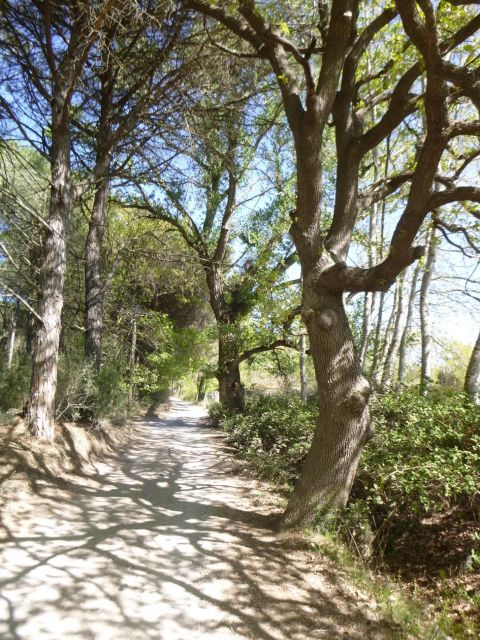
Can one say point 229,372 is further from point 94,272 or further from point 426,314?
point 426,314

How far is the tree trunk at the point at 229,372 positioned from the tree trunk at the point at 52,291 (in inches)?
286

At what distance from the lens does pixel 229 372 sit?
1541 cm

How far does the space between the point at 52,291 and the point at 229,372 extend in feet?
28.7

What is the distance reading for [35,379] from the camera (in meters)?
7.32

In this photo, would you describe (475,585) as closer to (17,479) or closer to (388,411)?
(388,411)

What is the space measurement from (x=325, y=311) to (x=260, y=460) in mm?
4778

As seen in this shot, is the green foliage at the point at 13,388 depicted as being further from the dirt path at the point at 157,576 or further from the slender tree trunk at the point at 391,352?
the slender tree trunk at the point at 391,352

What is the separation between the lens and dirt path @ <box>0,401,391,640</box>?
3.17m

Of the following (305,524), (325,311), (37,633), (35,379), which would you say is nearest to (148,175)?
(35,379)

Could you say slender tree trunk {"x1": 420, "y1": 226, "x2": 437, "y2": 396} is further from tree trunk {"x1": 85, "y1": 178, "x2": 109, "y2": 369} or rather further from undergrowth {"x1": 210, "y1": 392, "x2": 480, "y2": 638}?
tree trunk {"x1": 85, "y1": 178, "x2": 109, "y2": 369}

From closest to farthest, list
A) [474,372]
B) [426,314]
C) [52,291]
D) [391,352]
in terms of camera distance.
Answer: [474,372] < [52,291] < [426,314] < [391,352]

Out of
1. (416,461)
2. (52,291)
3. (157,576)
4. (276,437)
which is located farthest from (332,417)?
(52,291)

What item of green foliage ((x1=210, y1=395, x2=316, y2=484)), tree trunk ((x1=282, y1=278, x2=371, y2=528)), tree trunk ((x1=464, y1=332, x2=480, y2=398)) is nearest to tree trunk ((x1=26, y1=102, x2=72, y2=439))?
green foliage ((x1=210, y1=395, x2=316, y2=484))

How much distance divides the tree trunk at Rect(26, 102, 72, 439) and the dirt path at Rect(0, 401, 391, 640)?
1.56 meters
